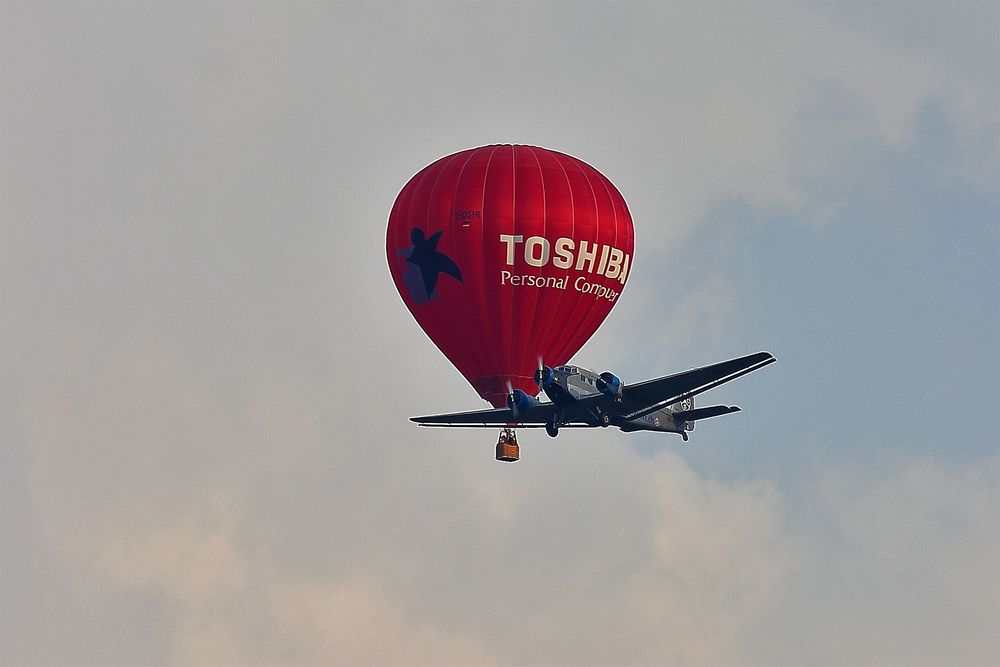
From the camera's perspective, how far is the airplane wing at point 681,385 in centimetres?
8325

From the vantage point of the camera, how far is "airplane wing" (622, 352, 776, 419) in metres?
83.2

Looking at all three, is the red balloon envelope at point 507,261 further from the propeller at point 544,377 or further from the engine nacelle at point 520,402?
the propeller at point 544,377

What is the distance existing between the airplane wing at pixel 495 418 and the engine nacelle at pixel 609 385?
2.52 metres

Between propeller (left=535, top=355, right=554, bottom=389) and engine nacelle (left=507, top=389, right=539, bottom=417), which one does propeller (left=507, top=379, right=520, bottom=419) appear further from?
propeller (left=535, top=355, right=554, bottom=389)

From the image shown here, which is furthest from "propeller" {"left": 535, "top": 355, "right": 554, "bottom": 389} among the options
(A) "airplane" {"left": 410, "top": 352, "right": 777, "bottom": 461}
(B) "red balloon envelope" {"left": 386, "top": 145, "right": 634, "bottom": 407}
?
(B) "red balloon envelope" {"left": 386, "top": 145, "right": 634, "bottom": 407}

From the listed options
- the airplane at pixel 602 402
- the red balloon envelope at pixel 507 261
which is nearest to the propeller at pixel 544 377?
the airplane at pixel 602 402

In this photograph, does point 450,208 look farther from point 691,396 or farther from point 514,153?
point 691,396

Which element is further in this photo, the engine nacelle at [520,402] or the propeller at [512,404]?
the propeller at [512,404]

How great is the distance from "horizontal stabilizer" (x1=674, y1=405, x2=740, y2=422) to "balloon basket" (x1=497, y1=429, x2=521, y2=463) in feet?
22.2

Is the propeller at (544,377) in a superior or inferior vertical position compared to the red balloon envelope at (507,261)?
inferior

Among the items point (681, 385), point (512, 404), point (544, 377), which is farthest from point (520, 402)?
point (681, 385)

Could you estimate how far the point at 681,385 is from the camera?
85750 mm

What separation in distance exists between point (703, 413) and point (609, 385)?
6.63 meters

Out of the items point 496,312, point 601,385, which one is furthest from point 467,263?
point 601,385
